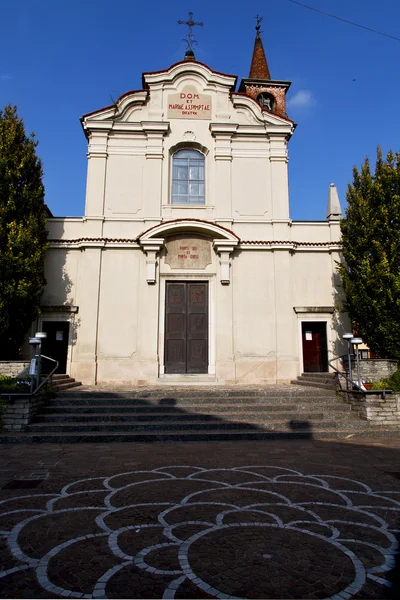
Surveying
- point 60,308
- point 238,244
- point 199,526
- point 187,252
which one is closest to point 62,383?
point 60,308

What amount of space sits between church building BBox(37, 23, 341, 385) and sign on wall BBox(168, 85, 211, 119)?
0.15ft

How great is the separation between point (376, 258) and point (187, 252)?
6975 millimetres

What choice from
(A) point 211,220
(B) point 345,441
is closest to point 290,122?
(A) point 211,220

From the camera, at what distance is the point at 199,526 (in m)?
4.37

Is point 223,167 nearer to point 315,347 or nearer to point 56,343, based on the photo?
point 315,347

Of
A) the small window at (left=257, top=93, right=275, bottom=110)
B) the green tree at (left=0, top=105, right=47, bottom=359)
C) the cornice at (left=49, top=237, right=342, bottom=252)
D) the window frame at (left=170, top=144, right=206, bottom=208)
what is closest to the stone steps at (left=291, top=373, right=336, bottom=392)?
the cornice at (left=49, top=237, right=342, bottom=252)

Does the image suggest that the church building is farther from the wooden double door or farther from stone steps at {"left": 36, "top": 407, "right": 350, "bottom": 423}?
stone steps at {"left": 36, "top": 407, "right": 350, "bottom": 423}

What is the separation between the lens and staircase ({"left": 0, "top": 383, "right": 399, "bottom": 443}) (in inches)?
365

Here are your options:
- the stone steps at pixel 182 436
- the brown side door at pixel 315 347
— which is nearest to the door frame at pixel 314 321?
the brown side door at pixel 315 347

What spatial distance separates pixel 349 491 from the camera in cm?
564

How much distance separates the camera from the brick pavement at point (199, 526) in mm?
3229

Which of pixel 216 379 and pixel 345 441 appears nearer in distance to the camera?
pixel 345 441

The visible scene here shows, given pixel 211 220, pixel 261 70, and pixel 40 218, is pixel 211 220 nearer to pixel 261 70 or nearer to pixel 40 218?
pixel 40 218

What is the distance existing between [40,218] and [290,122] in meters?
11.2
